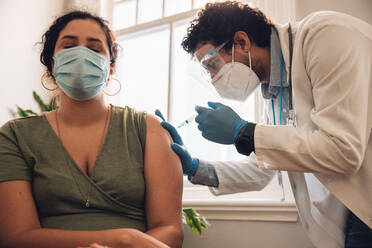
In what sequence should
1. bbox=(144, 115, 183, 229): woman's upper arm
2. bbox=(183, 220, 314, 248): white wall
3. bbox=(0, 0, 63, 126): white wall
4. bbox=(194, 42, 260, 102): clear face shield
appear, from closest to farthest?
bbox=(144, 115, 183, 229): woman's upper arm, bbox=(194, 42, 260, 102): clear face shield, bbox=(183, 220, 314, 248): white wall, bbox=(0, 0, 63, 126): white wall

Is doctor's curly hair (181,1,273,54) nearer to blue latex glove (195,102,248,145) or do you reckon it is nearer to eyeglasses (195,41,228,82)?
eyeglasses (195,41,228,82)

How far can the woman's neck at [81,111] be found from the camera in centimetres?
139

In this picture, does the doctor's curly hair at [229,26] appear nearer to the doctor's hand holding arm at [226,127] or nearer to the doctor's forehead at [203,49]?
the doctor's forehead at [203,49]

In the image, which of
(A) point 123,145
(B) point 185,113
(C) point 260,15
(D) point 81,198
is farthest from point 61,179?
(B) point 185,113

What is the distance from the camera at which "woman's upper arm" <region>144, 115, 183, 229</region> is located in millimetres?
1192

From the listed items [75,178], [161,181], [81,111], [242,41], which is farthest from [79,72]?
[242,41]

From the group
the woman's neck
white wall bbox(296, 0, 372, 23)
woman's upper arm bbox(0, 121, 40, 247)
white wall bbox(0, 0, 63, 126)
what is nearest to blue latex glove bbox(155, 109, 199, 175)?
the woman's neck

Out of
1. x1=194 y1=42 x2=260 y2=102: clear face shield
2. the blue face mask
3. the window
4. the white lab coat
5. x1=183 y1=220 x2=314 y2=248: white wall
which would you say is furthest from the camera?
the window

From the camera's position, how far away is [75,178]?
1.20 meters

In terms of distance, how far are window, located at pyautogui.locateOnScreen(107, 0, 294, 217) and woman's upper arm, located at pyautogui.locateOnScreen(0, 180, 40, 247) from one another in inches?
44.8

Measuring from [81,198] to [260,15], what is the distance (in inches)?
37.5

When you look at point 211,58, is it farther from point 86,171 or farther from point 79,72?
point 86,171

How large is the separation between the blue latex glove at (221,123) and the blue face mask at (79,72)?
40 centimetres

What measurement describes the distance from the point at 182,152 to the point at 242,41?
48 cm
